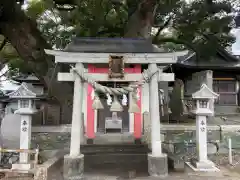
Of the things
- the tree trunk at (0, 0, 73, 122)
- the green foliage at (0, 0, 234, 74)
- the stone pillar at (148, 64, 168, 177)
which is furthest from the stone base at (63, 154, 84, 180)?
the green foliage at (0, 0, 234, 74)

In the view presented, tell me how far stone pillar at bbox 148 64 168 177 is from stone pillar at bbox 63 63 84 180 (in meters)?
1.74

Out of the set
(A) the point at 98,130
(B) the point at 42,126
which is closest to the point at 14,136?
(B) the point at 42,126

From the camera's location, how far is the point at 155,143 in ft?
19.6

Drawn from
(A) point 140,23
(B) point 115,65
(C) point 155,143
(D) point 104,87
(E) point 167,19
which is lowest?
(C) point 155,143

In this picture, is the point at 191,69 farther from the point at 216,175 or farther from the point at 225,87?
the point at 216,175

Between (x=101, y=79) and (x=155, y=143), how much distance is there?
84.9 inches

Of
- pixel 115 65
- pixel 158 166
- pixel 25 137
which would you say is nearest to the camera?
pixel 158 166

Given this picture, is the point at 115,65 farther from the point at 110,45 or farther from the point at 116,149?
the point at 116,149

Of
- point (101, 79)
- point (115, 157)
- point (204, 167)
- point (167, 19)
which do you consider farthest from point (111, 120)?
point (167, 19)

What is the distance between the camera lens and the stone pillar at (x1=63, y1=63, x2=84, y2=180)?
569 cm

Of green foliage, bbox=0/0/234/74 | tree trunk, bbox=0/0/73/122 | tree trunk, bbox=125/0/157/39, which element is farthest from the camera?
tree trunk, bbox=125/0/157/39

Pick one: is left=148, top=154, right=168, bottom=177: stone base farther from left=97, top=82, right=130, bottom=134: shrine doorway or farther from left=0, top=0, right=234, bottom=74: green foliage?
left=0, top=0, right=234, bottom=74: green foliage

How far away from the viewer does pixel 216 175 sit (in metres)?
6.07

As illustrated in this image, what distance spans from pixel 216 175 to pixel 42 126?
5.65 metres
